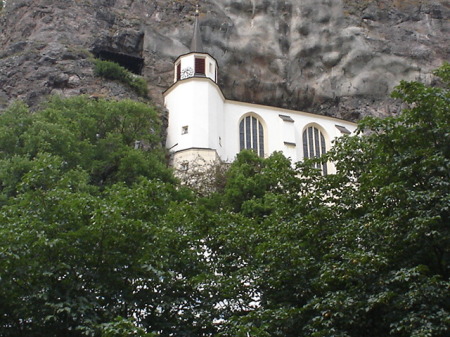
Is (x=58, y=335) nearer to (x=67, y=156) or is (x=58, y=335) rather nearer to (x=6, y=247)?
(x=6, y=247)

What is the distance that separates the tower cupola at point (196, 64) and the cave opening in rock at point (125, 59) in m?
2.52

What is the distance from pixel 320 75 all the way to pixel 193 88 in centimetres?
1004

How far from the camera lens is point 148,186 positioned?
16.2 m

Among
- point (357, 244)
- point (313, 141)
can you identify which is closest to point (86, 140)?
point (357, 244)

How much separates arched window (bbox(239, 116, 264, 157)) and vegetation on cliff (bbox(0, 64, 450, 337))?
29605 millimetres

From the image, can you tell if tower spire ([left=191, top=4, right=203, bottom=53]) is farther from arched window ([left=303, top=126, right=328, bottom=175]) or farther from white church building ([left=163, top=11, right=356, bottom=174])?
arched window ([left=303, top=126, right=328, bottom=175])

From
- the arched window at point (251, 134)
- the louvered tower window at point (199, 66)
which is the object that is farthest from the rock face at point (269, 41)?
the arched window at point (251, 134)

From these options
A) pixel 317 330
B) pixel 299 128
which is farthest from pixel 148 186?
pixel 299 128

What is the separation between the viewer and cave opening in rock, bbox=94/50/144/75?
157ft

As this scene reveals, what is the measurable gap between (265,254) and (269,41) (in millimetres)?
37833

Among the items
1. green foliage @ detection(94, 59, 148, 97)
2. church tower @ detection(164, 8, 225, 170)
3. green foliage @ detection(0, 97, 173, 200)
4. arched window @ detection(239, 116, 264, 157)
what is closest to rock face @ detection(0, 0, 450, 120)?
church tower @ detection(164, 8, 225, 170)

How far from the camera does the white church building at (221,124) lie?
45.1 meters

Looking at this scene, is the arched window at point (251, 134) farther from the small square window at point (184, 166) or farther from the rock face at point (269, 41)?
the small square window at point (184, 166)

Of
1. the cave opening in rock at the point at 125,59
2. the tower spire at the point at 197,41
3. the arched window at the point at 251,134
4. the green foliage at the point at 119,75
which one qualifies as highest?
the tower spire at the point at 197,41
